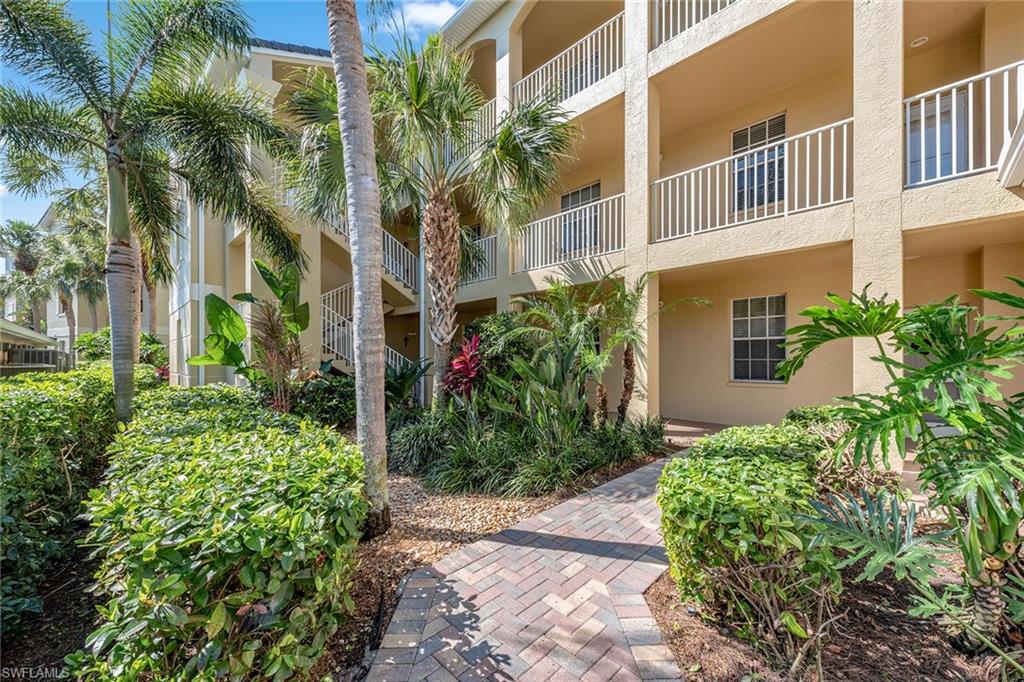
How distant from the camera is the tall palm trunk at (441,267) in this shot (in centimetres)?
757

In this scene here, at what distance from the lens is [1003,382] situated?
6.79 metres

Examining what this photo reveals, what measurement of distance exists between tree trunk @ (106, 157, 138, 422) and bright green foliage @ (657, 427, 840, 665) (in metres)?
8.13

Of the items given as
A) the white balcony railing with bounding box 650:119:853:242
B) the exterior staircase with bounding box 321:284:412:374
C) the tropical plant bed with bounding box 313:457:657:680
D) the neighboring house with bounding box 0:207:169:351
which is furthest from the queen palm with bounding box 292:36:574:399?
the neighboring house with bounding box 0:207:169:351

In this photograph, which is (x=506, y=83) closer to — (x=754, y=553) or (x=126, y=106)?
(x=126, y=106)

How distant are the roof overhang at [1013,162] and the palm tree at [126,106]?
10.5m

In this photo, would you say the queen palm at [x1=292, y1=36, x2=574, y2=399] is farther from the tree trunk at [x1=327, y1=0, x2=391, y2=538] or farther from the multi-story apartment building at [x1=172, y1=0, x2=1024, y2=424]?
the tree trunk at [x1=327, y1=0, x2=391, y2=538]

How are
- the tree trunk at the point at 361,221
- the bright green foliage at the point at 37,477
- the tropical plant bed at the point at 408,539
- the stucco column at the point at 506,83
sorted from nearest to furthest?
the tropical plant bed at the point at 408,539, the bright green foliage at the point at 37,477, the tree trunk at the point at 361,221, the stucco column at the point at 506,83

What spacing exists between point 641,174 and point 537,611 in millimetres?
7806

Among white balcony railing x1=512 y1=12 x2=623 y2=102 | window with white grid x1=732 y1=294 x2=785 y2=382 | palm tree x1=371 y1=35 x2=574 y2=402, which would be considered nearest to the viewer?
palm tree x1=371 y1=35 x2=574 y2=402

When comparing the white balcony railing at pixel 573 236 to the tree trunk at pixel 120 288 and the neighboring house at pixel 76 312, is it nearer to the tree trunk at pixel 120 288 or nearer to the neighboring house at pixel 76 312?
the tree trunk at pixel 120 288

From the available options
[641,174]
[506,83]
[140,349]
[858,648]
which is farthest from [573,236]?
[140,349]

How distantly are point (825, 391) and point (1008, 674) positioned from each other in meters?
7.30

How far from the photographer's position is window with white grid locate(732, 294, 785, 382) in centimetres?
927

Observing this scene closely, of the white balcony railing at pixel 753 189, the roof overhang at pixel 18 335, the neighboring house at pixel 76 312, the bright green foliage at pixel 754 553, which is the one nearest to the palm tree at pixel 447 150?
the white balcony railing at pixel 753 189
